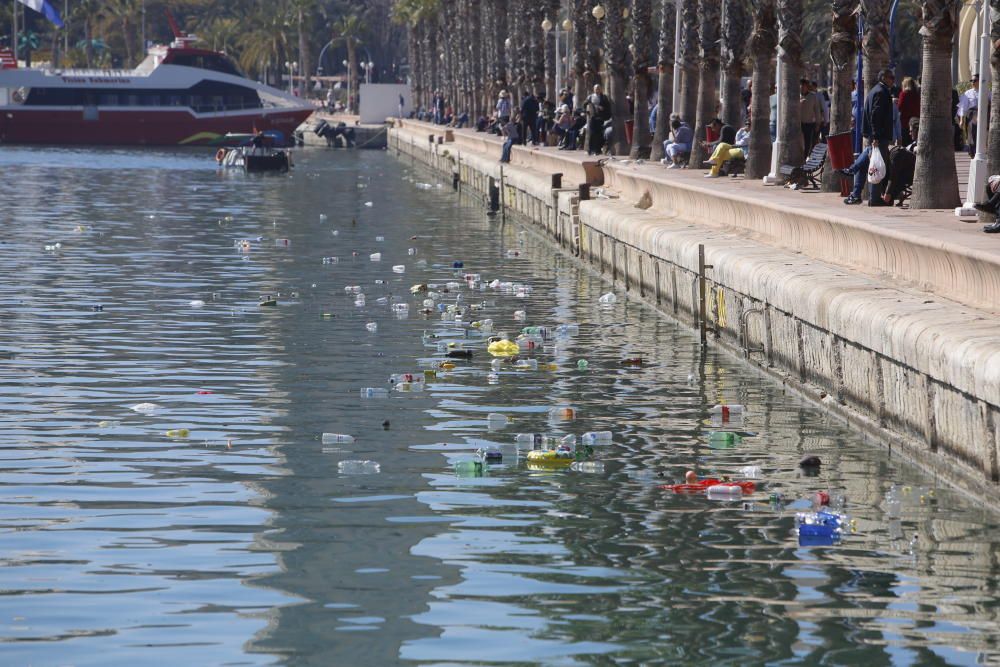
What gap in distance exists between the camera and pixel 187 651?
962 centimetres

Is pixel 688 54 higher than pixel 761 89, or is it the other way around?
pixel 688 54

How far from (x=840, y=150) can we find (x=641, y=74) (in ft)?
65.8

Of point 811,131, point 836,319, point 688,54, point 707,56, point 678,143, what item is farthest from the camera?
point 688,54

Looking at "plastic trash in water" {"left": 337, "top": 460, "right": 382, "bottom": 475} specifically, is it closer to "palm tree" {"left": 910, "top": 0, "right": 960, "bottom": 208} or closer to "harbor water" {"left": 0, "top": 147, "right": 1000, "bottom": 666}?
"harbor water" {"left": 0, "top": 147, "right": 1000, "bottom": 666}

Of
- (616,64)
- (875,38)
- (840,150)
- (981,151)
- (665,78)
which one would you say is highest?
(875,38)

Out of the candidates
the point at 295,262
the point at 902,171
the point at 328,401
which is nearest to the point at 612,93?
the point at 295,262

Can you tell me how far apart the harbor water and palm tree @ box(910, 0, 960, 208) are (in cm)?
350

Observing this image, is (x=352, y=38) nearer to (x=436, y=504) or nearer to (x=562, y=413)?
(x=562, y=413)

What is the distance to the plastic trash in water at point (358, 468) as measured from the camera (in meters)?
14.5

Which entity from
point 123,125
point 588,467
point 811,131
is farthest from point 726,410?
point 123,125

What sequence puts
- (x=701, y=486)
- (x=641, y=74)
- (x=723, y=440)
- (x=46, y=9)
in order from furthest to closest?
(x=46, y=9) < (x=641, y=74) < (x=723, y=440) < (x=701, y=486)

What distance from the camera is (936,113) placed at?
22062mm

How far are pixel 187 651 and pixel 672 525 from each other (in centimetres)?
424

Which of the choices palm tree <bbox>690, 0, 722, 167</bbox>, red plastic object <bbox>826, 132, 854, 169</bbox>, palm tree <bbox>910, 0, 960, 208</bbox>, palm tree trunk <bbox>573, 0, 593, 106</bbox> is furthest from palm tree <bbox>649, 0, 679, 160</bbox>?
palm tree <bbox>910, 0, 960, 208</bbox>
